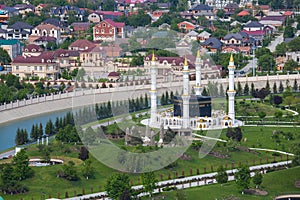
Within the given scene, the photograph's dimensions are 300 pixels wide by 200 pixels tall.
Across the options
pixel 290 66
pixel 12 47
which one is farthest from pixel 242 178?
pixel 12 47

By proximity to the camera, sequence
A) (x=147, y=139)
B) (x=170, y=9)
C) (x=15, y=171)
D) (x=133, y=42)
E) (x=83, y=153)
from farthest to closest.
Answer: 1. (x=170, y=9)
2. (x=133, y=42)
3. (x=147, y=139)
4. (x=83, y=153)
5. (x=15, y=171)

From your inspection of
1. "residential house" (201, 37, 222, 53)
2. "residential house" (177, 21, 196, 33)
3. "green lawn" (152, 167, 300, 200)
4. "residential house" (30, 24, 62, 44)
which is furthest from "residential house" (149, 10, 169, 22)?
"green lawn" (152, 167, 300, 200)

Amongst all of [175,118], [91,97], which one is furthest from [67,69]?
[175,118]

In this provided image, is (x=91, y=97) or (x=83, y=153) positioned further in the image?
(x=91, y=97)

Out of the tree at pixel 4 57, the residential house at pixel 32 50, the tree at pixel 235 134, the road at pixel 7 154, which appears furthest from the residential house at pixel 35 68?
the road at pixel 7 154

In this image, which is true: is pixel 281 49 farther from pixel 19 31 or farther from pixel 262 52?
pixel 19 31

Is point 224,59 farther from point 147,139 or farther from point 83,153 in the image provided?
point 83,153
